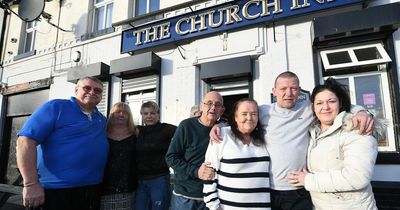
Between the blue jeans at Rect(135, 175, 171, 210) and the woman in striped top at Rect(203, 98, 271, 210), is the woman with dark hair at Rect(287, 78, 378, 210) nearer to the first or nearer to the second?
the woman in striped top at Rect(203, 98, 271, 210)

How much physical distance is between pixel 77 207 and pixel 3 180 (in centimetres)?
826

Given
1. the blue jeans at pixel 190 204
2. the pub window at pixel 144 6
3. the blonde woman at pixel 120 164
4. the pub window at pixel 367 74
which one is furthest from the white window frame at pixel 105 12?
the blue jeans at pixel 190 204

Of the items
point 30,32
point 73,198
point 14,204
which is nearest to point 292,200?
point 73,198

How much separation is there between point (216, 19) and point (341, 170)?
426 cm

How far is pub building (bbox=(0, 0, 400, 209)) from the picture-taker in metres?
3.90

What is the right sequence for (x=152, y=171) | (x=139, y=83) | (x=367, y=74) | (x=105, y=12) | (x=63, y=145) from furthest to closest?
(x=105, y=12), (x=139, y=83), (x=367, y=74), (x=152, y=171), (x=63, y=145)

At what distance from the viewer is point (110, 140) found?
2443 mm

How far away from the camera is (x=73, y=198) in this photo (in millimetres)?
2090

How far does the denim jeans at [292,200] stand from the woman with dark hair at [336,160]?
64 mm

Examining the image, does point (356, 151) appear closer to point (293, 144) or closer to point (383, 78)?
point (293, 144)

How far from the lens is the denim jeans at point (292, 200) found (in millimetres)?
1749

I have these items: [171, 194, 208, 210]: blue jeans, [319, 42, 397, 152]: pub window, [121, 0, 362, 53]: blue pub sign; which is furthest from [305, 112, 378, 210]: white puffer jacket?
[121, 0, 362, 53]: blue pub sign

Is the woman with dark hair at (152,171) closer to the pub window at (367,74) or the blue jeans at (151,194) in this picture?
the blue jeans at (151,194)

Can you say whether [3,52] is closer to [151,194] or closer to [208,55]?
[208,55]
